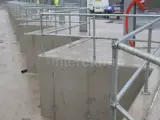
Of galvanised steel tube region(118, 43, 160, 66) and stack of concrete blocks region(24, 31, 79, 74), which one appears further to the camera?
stack of concrete blocks region(24, 31, 79, 74)

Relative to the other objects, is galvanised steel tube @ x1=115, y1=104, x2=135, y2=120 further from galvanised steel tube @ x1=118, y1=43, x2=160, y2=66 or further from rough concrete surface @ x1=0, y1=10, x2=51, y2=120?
rough concrete surface @ x1=0, y1=10, x2=51, y2=120

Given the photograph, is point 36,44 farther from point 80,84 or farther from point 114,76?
point 114,76

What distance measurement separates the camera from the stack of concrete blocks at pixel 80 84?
391 centimetres

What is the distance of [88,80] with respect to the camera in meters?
4.09

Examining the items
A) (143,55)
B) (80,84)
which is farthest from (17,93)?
(143,55)

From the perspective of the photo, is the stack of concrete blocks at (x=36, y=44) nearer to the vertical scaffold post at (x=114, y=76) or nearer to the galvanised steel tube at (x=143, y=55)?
the vertical scaffold post at (x=114, y=76)

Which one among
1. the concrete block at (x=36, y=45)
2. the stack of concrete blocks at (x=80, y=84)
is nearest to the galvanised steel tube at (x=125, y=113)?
the stack of concrete blocks at (x=80, y=84)

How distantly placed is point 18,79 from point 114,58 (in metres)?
5.70

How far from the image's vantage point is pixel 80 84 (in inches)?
163

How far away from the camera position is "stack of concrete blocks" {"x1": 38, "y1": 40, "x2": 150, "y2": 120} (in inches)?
154

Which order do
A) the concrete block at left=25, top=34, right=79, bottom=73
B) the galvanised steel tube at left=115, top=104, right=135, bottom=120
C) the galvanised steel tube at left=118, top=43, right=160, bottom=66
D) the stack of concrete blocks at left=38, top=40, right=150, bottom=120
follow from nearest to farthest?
the galvanised steel tube at left=118, top=43, right=160, bottom=66 → the galvanised steel tube at left=115, top=104, right=135, bottom=120 → the stack of concrete blocks at left=38, top=40, right=150, bottom=120 → the concrete block at left=25, top=34, right=79, bottom=73

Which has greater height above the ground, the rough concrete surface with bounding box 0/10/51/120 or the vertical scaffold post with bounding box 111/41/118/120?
the vertical scaffold post with bounding box 111/41/118/120

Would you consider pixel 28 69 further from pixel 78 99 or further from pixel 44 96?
pixel 78 99

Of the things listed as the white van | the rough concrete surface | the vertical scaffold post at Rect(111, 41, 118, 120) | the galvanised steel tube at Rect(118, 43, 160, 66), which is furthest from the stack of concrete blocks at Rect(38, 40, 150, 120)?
the white van
